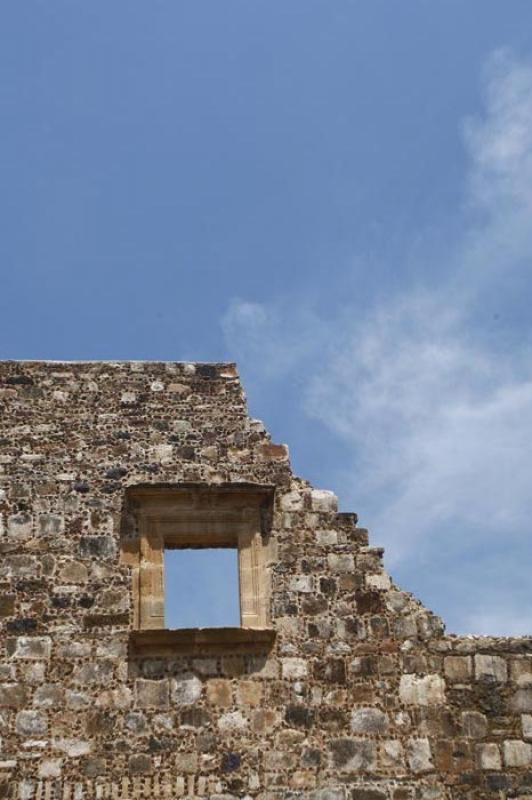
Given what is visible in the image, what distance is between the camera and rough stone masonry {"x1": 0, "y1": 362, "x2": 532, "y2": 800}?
1040cm

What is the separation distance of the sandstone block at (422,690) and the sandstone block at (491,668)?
392mm

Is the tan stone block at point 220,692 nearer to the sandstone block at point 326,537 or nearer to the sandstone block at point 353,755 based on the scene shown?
the sandstone block at point 353,755

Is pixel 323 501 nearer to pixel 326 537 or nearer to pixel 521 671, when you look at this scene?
pixel 326 537

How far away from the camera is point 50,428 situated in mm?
11844

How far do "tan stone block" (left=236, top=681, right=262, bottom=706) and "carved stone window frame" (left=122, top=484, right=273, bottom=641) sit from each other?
0.66 metres

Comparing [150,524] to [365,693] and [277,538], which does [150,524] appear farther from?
[365,693]

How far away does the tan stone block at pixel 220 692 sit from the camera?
418 inches

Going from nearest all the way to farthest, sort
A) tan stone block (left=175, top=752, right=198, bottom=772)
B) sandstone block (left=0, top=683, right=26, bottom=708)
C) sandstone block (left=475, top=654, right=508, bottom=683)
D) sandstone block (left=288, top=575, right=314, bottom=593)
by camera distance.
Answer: tan stone block (left=175, top=752, right=198, bottom=772), sandstone block (left=0, top=683, right=26, bottom=708), sandstone block (left=475, top=654, right=508, bottom=683), sandstone block (left=288, top=575, right=314, bottom=593)

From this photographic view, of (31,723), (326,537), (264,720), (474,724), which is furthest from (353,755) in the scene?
(31,723)

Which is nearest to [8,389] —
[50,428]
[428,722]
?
[50,428]

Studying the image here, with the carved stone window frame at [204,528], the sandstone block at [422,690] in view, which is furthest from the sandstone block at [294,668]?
the sandstone block at [422,690]

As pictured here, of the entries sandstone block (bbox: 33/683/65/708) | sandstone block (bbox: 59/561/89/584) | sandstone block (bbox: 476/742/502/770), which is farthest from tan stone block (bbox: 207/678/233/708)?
sandstone block (bbox: 476/742/502/770)

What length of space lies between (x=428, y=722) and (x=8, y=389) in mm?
5286

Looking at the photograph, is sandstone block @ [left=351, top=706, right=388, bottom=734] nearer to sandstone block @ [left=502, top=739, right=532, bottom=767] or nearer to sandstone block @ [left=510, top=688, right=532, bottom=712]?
sandstone block @ [left=502, top=739, right=532, bottom=767]
